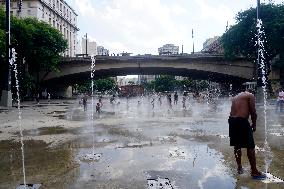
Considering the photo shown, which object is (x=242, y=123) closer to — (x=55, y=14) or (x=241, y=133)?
(x=241, y=133)

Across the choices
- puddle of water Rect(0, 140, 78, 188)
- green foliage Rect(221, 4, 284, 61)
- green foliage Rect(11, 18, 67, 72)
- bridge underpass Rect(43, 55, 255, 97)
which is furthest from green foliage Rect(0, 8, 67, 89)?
puddle of water Rect(0, 140, 78, 188)

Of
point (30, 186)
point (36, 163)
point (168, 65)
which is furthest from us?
point (168, 65)

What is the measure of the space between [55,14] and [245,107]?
94634 millimetres

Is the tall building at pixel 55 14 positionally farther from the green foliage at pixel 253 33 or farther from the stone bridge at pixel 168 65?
the green foliage at pixel 253 33

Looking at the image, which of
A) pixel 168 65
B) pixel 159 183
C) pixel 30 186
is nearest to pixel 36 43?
pixel 168 65

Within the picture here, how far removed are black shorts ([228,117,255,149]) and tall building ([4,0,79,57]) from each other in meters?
63.7

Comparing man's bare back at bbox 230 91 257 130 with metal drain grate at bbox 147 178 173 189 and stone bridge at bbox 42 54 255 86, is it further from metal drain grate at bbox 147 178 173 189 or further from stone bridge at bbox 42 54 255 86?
stone bridge at bbox 42 54 255 86

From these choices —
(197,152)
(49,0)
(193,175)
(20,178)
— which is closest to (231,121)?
(193,175)

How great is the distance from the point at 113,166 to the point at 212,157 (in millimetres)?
2432

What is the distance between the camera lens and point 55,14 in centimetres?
9694

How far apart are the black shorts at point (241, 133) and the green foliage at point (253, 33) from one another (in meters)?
45.4

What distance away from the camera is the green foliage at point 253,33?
1993 inches

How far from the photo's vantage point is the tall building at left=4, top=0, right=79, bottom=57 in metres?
83.9

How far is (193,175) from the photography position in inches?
286
